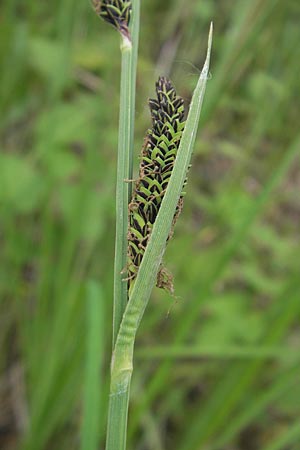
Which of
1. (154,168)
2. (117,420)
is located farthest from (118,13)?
(117,420)

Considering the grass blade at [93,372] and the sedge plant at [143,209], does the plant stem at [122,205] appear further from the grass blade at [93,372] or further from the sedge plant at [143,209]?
the grass blade at [93,372]

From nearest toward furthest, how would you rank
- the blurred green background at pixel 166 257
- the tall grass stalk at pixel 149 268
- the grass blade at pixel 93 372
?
the tall grass stalk at pixel 149 268 < the grass blade at pixel 93 372 < the blurred green background at pixel 166 257

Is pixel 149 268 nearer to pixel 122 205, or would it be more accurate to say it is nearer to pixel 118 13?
pixel 122 205

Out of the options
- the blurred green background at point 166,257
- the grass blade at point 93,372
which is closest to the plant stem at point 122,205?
the grass blade at point 93,372

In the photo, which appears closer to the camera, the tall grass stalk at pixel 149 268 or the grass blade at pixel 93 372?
the tall grass stalk at pixel 149 268

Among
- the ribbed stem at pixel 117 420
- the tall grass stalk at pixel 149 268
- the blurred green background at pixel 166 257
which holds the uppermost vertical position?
the tall grass stalk at pixel 149 268

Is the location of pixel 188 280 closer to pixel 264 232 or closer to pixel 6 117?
pixel 264 232

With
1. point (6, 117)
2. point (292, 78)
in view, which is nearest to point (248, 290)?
point (292, 78)

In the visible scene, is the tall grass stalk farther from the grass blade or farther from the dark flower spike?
the grass blade
